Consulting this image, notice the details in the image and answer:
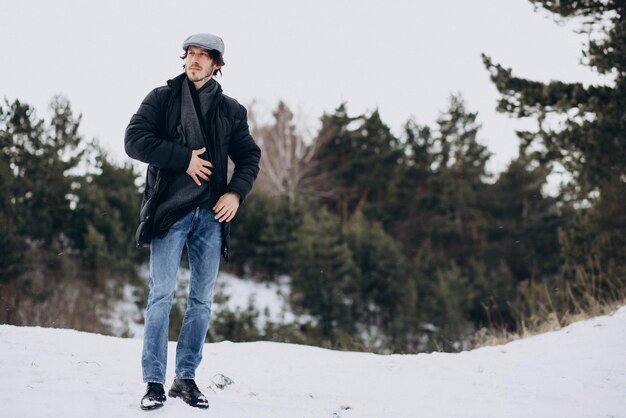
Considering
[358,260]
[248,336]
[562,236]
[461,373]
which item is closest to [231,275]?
[358,260]

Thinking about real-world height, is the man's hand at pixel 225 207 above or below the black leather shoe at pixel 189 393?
above

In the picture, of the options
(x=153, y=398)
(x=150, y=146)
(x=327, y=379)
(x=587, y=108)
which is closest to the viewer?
(x=153, y=398)

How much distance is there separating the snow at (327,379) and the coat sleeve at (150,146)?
4.24 feet

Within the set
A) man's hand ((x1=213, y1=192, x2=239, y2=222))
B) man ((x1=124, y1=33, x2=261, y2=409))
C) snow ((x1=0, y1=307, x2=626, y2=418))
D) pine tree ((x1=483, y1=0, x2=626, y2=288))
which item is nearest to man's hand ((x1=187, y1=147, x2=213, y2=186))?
man ((x1=124, y1=33, x2=261, y2=409))

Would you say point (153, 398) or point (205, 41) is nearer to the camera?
point (153, 398)

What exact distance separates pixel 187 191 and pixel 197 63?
0.75 meters

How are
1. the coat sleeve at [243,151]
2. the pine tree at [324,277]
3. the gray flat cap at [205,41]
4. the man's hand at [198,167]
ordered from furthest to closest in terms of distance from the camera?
1. the pine tree at [324,277]
2. the coat sleeve at [243,151]
3. the gray flat cap at [205,41]
4. the man's hand at [198,167]

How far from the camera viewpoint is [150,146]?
119 inches

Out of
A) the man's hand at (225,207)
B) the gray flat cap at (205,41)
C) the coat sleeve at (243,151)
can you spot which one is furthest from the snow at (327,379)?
the gray flat cap at (205,41)

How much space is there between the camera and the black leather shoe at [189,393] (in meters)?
3.02

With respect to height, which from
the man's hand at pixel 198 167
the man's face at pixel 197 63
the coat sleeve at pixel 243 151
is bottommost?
the man's hand at pixel 198 167

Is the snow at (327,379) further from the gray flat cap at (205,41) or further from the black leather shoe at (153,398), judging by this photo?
the gray flat cap at (205,41)

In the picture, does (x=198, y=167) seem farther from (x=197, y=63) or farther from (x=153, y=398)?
(x=153, y=398)

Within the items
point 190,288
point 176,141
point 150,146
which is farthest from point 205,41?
point 190,288
